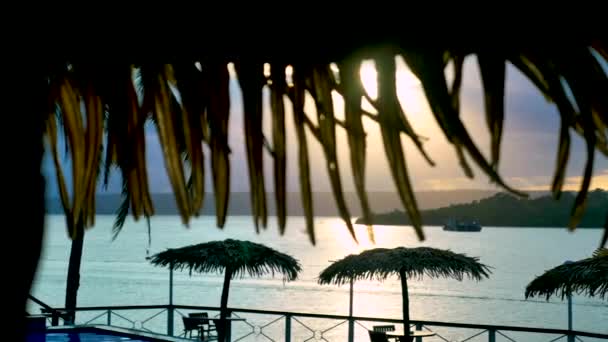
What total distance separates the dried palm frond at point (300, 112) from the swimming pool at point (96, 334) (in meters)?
8.04

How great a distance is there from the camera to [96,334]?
32.8 feet

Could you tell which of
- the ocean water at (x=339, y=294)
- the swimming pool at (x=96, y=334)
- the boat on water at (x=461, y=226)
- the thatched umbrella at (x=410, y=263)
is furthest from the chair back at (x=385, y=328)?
the boat on water at (x=461, y=226)

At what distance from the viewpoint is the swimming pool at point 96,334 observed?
9398mm

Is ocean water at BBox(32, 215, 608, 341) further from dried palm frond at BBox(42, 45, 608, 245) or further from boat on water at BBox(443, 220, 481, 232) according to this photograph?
dried palm frond at BBox(42, 45, 608, 245)

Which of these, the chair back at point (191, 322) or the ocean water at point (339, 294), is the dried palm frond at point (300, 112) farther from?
the ocean water at point (339, 294)

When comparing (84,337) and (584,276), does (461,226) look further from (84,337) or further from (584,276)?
(84,337)

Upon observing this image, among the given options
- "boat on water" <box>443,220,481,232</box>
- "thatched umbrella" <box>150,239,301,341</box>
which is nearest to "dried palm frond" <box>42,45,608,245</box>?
"thatched umbrella" <box>150,239,301,341</box>

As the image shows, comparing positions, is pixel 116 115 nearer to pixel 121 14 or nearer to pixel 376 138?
pixel 121 14

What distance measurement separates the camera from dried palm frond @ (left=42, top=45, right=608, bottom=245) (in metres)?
0.98

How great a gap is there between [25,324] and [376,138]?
1.61ft

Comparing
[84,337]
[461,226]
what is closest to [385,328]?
[84,337]

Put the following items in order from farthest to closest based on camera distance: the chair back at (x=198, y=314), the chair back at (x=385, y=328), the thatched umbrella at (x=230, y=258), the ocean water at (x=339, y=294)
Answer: the ocean water at (x=339, y=294) < the chair back at (x=198, y=314) < the chair back at (x=385, y=328) < the thatched umbrella at (x=230, y=258)

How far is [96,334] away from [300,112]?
9447 mm

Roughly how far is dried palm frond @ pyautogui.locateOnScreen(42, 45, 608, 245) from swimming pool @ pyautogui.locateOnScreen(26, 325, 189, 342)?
804cm
